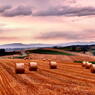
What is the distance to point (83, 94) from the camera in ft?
50.3

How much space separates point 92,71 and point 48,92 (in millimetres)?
13962

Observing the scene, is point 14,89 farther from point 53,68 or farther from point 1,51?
point 1,51

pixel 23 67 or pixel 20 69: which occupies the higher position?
pixel 23 67

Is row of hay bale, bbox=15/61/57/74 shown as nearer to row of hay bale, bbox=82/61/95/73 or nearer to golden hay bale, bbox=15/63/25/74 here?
golden hay bale, bbox=15/63/25/74

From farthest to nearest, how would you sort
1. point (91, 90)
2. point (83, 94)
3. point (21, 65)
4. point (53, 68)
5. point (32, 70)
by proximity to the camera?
point (53, 68) → point (32, 70) → point (21, 65) → point (91, 90) → point (83, 94)

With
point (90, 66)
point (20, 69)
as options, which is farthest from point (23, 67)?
point (90, 66)

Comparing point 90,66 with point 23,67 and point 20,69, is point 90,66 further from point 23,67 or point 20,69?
point 20,69

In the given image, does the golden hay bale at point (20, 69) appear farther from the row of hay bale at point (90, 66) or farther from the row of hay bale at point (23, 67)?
the row of hay bale at point (90, 66)

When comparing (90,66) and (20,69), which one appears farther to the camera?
(90,66)

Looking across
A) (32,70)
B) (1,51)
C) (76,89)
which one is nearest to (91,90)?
(76,89)

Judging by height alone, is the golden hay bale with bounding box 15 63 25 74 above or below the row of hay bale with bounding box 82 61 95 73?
above

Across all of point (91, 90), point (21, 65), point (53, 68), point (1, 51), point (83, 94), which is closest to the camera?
point (83, 94)

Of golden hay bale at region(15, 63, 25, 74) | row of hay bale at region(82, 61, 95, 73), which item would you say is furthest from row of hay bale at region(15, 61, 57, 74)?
row of hay bale at region(82, 61, 95, 73)

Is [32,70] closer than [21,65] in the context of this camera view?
No
